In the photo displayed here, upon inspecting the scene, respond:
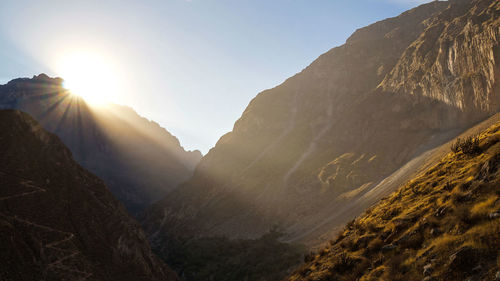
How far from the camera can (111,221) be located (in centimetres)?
3325

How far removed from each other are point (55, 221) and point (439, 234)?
1195 inches

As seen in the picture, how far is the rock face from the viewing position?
244ft

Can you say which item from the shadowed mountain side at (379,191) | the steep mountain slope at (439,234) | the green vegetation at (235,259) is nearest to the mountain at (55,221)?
the green vegetation at (235,259)

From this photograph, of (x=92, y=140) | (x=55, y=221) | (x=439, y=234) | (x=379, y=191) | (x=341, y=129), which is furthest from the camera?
(x=92, y=140)

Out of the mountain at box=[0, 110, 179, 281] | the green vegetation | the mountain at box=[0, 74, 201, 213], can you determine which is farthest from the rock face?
the mountain at box=[0, 74, 201, 213]

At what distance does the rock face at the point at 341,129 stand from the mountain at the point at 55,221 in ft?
141

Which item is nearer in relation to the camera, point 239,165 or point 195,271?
point 195,271

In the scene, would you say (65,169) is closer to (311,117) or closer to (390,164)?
(390,164)

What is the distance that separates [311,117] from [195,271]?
9086cm

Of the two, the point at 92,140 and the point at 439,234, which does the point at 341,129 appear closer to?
the point at 439,234

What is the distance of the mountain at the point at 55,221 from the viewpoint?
2264 centimetres

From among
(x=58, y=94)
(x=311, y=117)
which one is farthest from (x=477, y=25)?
(x=58, y=94)

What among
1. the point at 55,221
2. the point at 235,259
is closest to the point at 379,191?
the point at 235,259

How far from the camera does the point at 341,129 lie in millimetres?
110250
